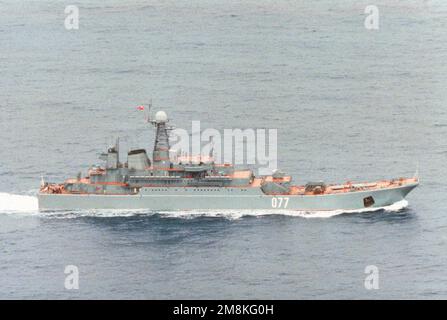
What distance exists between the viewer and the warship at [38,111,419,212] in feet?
468

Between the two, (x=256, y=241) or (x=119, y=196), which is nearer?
(x=256, y=241)

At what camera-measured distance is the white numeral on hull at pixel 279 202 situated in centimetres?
14225

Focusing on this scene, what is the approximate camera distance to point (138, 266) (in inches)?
4875

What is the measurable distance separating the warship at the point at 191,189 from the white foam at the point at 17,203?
1507 millimetres

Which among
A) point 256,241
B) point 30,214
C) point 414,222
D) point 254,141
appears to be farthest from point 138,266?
point 254,141

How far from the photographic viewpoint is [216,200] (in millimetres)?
143250

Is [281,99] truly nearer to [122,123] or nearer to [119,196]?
[122,123]

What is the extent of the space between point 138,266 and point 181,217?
18.0 m
